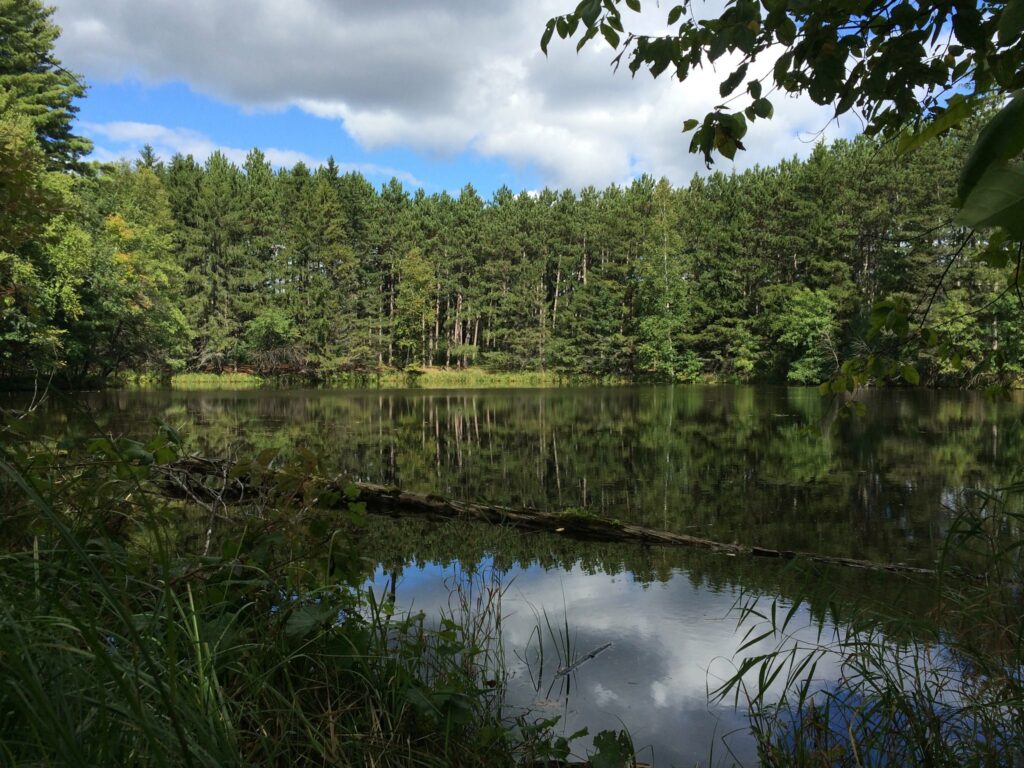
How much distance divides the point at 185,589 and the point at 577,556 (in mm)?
3700

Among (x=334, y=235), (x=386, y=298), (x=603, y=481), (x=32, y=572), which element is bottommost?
(x=603, y=481)

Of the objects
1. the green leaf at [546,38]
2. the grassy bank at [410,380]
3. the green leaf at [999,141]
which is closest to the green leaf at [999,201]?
the green leaf at [999,141]

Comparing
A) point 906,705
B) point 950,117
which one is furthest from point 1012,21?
point 906,705

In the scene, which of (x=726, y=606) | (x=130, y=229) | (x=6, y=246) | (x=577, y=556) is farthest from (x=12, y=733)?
(x=130, y=229)

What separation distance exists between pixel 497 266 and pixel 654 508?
41.1 m

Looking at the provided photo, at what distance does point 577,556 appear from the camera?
540 centimetres

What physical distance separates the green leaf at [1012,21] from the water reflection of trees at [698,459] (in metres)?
2.17

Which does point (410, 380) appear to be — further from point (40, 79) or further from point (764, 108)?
point (764, 108)

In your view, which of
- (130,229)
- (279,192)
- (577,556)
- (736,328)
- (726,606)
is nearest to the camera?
(726,606)

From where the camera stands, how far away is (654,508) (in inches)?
278

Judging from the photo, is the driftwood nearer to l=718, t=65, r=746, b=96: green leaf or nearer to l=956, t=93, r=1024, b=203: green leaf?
l=718, t=65, r=746, b=96: green leaf

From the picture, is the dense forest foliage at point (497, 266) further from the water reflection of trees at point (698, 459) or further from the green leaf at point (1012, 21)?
the green leaf at point (1012, 21)

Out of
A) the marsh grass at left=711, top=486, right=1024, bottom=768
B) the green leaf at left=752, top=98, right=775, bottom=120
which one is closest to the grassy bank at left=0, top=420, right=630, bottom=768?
the marsh grass at left=711, top=486, right=1024, bottom=768

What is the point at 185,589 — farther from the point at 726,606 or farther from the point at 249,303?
the point at 249,303
